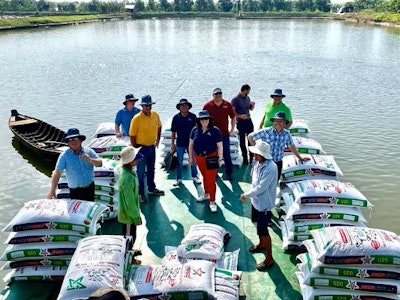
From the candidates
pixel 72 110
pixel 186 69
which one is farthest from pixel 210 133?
pixel 186 69

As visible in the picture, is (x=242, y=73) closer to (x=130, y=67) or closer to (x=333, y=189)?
(x=130, y=67)

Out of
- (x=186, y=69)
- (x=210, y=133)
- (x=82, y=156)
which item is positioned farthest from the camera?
(x=186, y=69)

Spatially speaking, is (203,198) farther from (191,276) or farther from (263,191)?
(191,276)

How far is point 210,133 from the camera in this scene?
23.4ft

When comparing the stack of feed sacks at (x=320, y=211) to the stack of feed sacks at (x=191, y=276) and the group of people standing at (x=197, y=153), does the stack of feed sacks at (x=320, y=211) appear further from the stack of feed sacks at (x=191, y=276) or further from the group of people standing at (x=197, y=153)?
the stack of feed sacks at (x=191, y=276)

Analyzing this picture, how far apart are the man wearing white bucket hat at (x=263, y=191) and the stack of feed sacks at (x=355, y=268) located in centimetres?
94

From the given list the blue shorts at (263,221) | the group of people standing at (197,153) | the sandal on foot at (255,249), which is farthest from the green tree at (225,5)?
the blue shorts at (263,221)

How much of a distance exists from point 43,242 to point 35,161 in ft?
25.9

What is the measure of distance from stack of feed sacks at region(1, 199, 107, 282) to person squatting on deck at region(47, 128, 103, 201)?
798 millimetres

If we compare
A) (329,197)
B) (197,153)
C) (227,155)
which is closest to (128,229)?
(197,153)

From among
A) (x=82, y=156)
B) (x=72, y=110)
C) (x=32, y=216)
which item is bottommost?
(x=72, y=110)

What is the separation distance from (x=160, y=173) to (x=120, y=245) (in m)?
4.72

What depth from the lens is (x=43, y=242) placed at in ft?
17.5

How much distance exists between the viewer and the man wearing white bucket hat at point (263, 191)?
5383 millimetres
